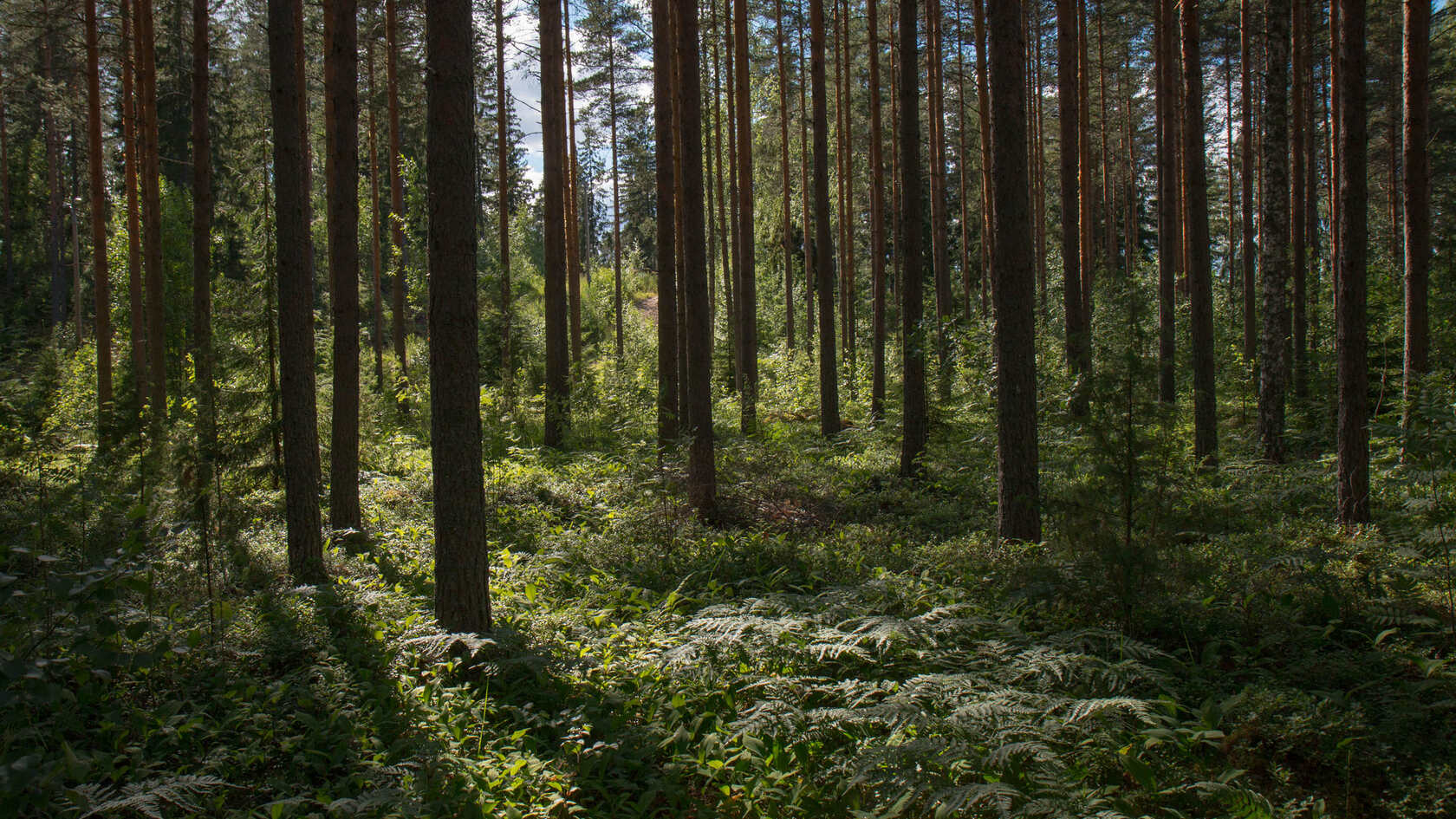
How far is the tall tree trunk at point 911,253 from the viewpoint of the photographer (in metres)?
11.1

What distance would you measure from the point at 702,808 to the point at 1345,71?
866 centimetres

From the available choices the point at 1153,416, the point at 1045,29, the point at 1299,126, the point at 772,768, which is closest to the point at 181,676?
the point at 772,768

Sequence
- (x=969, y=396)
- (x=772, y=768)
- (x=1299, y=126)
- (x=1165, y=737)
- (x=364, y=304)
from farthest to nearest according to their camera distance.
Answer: (x=364, y=304) → (x=1299, y=126) → (x=969, y=396) → (x=772, y=768) → (x=1165, y=737)

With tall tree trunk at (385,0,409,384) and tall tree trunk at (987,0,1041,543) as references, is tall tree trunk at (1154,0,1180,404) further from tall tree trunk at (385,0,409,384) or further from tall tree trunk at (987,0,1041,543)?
tall tree trunk at (385,0,409,384)

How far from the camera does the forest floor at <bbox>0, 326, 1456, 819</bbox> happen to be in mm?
3535

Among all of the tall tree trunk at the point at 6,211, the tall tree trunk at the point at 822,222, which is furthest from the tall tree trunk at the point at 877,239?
the tall tree trunk at the point at 6,211

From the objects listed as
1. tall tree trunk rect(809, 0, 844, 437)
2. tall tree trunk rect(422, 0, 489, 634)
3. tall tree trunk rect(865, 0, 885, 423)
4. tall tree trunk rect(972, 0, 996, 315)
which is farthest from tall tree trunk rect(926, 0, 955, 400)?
tall tree trunk rect(422, 0, 489, 634)

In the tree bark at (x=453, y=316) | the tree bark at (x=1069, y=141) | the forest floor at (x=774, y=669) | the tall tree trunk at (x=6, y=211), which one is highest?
the tall tree trunk at (x=6, y=211)

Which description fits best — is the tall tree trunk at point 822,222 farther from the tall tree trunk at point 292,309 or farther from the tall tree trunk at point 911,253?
the tall tree trunk at point 292,309

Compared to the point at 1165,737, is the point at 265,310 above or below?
above

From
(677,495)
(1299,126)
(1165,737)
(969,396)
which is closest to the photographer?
(1165,737)

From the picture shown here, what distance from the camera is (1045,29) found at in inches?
883

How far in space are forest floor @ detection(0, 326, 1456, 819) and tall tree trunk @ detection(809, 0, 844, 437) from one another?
7051 millimetres

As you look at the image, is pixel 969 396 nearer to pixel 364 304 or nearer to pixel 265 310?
pixel 265 310
